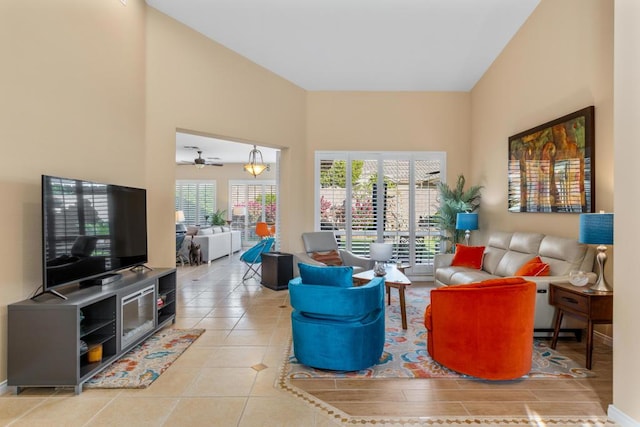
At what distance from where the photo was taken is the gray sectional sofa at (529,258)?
362cm

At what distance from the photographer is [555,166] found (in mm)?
4477

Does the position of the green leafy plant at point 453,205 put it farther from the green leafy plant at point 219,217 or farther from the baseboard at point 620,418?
the green leafy plant at point 219,217

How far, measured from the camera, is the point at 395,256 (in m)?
6.86

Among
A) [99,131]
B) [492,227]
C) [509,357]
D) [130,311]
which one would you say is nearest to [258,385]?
[130,311]

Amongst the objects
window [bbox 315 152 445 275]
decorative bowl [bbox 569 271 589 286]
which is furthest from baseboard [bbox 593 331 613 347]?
window [bbox 315 152 445 275]

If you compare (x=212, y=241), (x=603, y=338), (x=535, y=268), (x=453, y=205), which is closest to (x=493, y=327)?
(x=535, y=268)

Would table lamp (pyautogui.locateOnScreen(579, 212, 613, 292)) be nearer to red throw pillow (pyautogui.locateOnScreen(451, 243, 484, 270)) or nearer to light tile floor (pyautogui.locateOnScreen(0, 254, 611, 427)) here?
light tile floor (pyautogui.locateOnScreen(0, 254, 611, 427))

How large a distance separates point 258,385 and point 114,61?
3.74 m

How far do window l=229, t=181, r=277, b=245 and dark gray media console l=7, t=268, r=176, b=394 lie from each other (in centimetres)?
923

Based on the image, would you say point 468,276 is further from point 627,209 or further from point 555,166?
point 627,209

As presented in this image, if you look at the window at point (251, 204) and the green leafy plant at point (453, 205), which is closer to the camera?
the green leafy plant at point (453, 205)

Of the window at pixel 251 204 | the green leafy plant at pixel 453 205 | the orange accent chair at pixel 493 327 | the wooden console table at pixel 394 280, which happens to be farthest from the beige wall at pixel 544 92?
the window at pixel 251 204

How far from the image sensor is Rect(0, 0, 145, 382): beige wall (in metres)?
2.71

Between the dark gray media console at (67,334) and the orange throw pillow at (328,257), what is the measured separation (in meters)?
3.16
